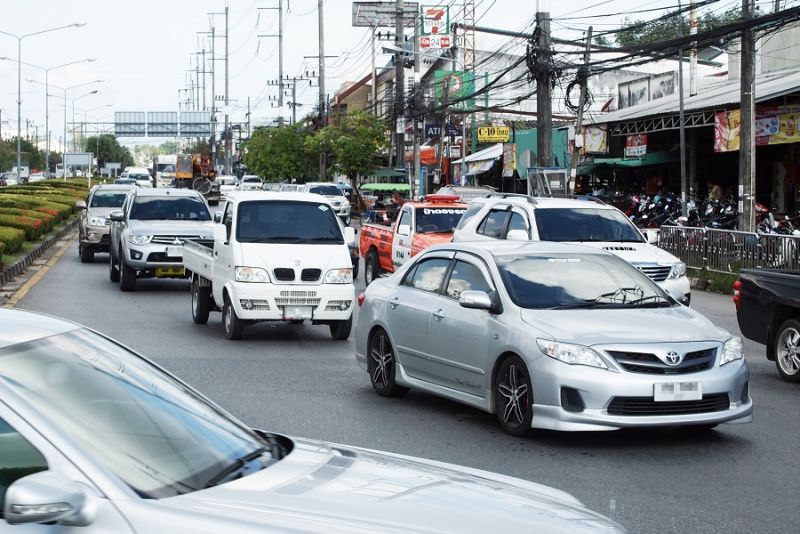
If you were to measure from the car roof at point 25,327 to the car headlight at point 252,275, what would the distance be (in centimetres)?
1082

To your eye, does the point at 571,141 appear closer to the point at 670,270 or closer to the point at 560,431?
the point at 670,270

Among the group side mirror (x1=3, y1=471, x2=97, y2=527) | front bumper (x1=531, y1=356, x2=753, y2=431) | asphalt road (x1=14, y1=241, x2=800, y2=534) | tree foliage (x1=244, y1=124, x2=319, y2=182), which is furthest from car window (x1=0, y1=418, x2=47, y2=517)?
tree foliage (x1=244, y1=124, x2=319, y2=182)

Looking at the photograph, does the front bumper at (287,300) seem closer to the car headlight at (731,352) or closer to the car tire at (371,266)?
the car headlight at (731,352)

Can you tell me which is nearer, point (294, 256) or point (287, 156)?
point (294, 256)

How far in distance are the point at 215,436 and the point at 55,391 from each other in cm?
76

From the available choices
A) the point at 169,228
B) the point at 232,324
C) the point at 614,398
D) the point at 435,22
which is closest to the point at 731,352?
the point at 614,398

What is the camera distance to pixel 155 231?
2223 centimetres

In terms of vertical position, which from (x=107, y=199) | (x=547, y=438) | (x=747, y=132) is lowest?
(x=547, y=438)

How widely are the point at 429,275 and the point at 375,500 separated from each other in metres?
7.30

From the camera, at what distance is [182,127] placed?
148250 millimetres

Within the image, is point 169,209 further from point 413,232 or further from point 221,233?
point 221,233

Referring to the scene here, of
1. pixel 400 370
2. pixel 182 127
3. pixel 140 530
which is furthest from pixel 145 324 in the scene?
pixel 182 127

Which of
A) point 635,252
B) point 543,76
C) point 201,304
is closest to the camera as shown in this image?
point 201,304

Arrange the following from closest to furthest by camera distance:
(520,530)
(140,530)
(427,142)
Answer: (140,530)
(520,530)
(427,142)
